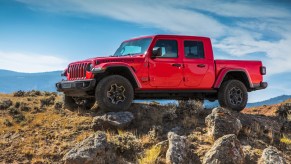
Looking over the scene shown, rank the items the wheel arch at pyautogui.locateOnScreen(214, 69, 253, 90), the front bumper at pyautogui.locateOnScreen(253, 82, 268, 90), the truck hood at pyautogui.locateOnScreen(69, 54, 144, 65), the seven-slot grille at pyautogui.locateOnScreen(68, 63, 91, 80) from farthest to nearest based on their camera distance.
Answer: the front bumper at pyautogui.locateOnScreen(253, 82, 268, 90), the wheel arch at pyautogui.locateOnScreen(214, 69, 253, 90), the seven-slot grille at pyautogui.locateOnScreen(68, 63, 91, 80), the truck hood at pyautogui.locateOnScreen(69, 54, 144, 65)

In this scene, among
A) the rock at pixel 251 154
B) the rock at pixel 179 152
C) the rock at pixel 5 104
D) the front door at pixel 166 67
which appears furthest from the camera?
the rock at pixel 5 104

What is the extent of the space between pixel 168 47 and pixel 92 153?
14.5 ft

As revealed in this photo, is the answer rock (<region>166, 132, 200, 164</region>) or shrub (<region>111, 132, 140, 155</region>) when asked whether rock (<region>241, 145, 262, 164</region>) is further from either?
shrub (<region>111, 132, 140, 155</region>)

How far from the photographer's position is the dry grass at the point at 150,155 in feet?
28.2

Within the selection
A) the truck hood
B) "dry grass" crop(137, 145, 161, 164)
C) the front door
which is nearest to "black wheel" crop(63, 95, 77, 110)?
the truck hood

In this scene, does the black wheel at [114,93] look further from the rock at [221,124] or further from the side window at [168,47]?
the rock at [221,124]

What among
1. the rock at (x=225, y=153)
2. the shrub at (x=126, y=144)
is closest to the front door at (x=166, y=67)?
the shrub at (x=126, y=144)

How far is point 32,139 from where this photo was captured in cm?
1009

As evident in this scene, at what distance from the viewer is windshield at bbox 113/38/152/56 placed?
1148 cm

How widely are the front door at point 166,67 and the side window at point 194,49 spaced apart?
0.39 metres

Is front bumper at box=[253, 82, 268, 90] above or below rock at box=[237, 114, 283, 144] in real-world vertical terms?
above

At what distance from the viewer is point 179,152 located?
869 centimetres

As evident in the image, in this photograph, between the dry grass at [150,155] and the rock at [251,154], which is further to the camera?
the rock at [251,154]

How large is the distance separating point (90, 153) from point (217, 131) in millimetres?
3238
